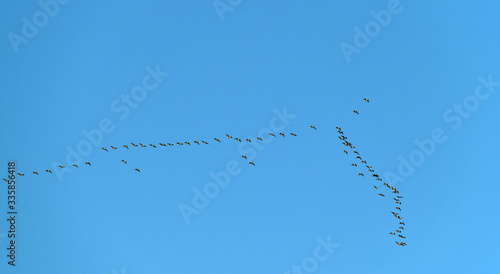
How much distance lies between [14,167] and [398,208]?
5607 cm

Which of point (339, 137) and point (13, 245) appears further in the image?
point (339, 137)

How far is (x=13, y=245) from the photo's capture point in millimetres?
123938

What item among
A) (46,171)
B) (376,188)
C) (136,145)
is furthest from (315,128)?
(46,171)

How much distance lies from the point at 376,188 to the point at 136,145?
36385mm

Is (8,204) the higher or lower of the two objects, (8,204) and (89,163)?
the lower

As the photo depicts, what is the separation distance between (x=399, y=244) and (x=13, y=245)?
5461 centimetres

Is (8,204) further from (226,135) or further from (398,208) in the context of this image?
(398,208)

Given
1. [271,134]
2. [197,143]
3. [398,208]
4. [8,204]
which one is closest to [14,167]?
[8,204]

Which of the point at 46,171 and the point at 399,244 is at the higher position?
the point at 46,171

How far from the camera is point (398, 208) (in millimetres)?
135875

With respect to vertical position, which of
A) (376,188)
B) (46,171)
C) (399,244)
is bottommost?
(399,244)

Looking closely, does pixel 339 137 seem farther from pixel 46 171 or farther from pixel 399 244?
pixel 46 171

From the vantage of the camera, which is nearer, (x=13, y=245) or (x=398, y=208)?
(x=13, y=245)

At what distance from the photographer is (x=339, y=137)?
136m
